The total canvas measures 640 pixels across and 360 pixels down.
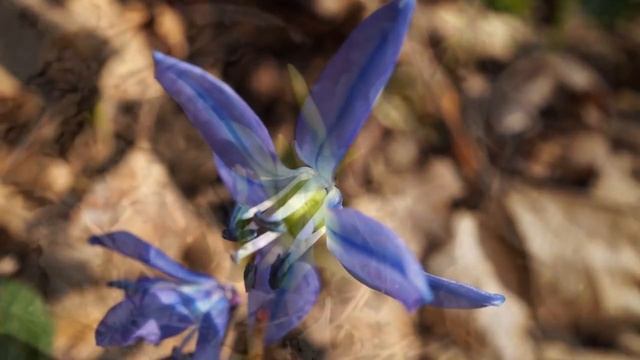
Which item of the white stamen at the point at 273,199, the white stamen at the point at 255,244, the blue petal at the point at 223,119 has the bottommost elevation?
the white stamen at the point at 255,244

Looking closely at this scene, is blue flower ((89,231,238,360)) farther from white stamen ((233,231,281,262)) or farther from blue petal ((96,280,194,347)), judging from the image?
white stamen ((233,231,281,262))

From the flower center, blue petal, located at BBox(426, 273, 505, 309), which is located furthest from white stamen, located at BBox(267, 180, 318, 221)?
blue petal, located at BBox(426, 273, 505, 309)

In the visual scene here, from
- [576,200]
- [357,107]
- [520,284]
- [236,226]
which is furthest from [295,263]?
[576,200]

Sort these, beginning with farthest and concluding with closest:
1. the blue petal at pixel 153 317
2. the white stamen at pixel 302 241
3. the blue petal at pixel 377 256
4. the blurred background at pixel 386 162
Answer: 1. the blurred background at pixel 386 162
2. the blue petal at pixel 153 317
3. the white stamen at pixel 302 241
4. the blue petal at pixel 377 256

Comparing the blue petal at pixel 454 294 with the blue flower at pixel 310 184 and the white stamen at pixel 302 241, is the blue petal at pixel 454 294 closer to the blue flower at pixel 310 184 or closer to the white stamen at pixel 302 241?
the blue flower at pixel 310 184

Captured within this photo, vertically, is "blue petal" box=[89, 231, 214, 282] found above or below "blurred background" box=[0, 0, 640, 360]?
above

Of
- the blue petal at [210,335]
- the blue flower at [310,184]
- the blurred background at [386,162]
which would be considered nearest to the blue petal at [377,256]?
the blue flower at [310,184]
